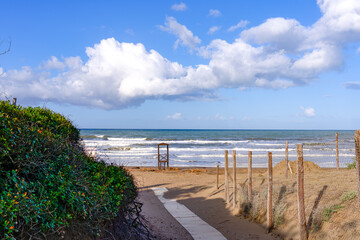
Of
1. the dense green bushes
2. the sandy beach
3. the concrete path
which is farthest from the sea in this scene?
the concrete path

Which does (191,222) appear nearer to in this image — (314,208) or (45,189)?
(314,208)

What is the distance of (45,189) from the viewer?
3.91 metres

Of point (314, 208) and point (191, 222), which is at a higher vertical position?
point (314, 208)

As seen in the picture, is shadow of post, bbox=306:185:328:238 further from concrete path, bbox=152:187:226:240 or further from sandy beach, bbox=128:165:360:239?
concrete path, bbox=152:187:226:240

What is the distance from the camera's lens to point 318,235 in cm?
741

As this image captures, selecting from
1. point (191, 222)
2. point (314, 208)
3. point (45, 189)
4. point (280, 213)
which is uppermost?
point (45, 189)

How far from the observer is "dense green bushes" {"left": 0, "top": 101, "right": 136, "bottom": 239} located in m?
3.36

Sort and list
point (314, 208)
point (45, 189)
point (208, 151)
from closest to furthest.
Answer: point (45, 189) < point (314, 208) < point (208, 151)

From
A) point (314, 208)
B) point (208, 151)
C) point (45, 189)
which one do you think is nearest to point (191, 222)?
point (314, 208)

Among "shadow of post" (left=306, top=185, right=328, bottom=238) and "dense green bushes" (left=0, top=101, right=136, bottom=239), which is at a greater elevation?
"dense green bushes" (left=0, top=101, right=136, bottom=239)

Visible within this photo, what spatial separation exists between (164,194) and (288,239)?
8.63 meters

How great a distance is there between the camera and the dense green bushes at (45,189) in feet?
11.0

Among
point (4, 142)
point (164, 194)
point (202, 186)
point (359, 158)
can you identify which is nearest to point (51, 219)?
point (4, 142)

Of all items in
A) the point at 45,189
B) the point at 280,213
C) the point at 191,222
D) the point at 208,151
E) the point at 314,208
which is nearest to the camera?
the point at 45,189
